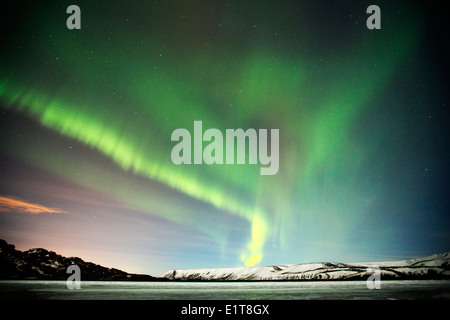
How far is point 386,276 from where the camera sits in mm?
142750

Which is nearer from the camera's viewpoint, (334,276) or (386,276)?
(386,276)
